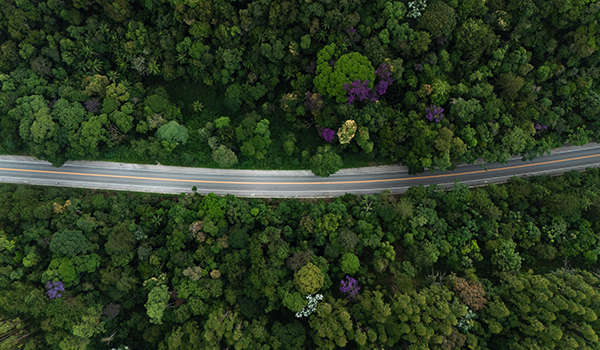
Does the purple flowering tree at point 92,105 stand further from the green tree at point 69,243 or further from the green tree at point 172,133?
the green tree at point 69,243

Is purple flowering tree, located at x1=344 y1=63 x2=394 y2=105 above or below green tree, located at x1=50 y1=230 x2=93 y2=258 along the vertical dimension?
above

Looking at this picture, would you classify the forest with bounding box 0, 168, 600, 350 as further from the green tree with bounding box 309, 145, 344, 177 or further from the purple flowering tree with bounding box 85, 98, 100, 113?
the purple flowering tree with bounding box 85, 98, 100, 113

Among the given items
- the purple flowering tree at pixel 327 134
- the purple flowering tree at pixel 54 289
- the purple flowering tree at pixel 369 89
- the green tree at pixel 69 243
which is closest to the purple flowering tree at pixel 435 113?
the purple flowering tree at pixel 369 89

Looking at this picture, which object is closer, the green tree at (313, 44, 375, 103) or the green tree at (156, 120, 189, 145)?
the green tree at (313, 44, 375, 103)

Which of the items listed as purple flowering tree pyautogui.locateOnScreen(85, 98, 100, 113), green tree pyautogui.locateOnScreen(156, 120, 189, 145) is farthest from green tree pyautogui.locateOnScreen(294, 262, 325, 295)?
purple flowering tree pyautogui.locateOnScreen(85, 98, 100, 113)

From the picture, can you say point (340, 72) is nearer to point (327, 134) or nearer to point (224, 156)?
point (327, 134)

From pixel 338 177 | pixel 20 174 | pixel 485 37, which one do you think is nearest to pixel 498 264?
pixel 338 177

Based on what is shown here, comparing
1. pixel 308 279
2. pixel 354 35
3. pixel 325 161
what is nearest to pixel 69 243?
pixel 308 279
